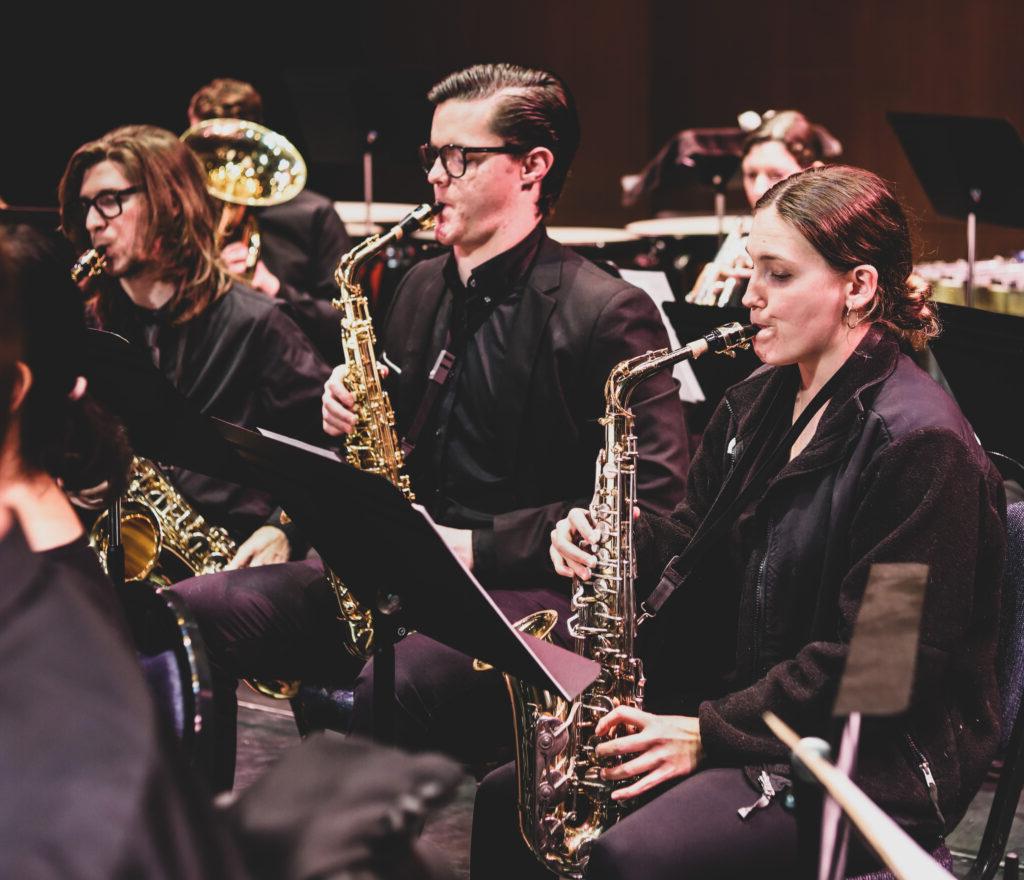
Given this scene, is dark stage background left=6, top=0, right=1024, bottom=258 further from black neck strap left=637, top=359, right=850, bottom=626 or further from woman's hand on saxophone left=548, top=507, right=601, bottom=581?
black neck strap left=637, top=359, right=850, bottom=626

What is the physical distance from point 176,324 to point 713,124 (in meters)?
5.78

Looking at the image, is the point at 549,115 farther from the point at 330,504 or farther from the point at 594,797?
the point at 594,797

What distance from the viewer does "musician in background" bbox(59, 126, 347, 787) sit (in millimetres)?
3631

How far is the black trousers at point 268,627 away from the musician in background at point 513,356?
0.31m

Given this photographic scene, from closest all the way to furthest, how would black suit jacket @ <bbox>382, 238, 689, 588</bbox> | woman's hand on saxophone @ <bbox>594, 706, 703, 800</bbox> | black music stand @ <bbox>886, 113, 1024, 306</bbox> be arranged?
woman's hand on saxophone @ <bbox>594, 706, 703, 800</bbox>, black suit jacket @ <bbox>382, 238, 689, 588</bbox>, black music stand @ <bbox>886, 113, 1024, 306</bbox>

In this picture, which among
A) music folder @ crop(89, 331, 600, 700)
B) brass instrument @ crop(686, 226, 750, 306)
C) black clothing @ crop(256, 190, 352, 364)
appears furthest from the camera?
black clothing @ crop(256, 190, 352, 364)

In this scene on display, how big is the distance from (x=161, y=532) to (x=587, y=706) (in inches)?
62.0

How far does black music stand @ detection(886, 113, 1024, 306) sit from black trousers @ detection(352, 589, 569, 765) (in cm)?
290

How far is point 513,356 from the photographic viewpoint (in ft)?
10.1

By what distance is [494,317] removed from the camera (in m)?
3.17

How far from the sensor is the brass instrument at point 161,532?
3584 mm

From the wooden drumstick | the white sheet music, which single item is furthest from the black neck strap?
the wooden drumstick

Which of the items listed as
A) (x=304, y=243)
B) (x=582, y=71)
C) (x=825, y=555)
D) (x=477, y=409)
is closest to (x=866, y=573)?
(x=825, y=555)

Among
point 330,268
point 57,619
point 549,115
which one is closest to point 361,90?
point 330,268
